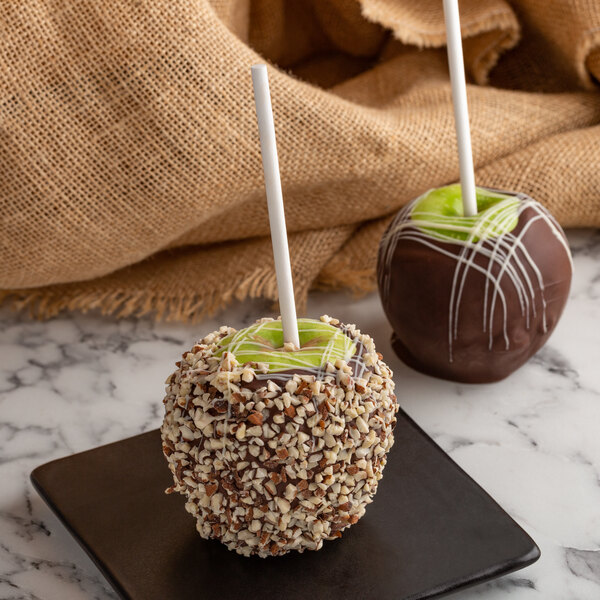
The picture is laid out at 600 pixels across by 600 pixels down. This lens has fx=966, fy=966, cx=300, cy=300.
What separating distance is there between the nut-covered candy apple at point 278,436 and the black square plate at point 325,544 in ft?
0.08

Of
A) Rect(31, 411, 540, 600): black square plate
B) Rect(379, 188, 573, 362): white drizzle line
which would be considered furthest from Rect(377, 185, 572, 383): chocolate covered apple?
Rect(31, 411, 540, 600): black square plate

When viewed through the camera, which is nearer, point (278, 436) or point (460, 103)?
point (278, 436)

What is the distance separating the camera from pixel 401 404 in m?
0.93

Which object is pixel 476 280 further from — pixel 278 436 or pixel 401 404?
pixel 278 436

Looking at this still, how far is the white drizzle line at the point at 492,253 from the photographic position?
34.2 inches

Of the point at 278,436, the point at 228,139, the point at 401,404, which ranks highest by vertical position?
the point at 228,139

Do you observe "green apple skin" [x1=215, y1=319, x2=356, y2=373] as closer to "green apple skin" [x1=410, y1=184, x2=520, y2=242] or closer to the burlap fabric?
"green apple skin" [x1=410, y1=184, x2=520, y2=242]

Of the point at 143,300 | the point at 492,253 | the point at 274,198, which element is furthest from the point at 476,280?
the point at 143,300

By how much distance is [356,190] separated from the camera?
110cm

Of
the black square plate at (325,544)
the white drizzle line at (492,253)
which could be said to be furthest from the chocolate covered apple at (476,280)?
the black square plate at (325,544)

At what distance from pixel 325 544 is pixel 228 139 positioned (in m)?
0.46

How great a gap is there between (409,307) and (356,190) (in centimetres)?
23

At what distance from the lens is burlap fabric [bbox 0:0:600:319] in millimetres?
982

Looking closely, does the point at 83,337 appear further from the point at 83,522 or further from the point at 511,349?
the point at 511,349
